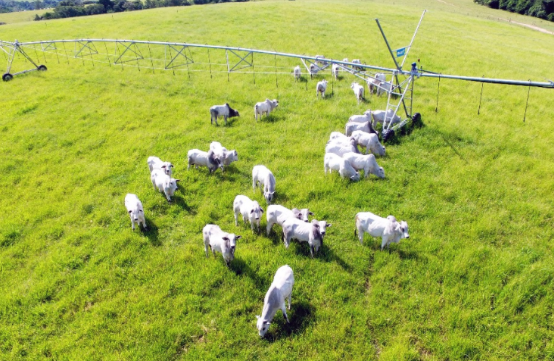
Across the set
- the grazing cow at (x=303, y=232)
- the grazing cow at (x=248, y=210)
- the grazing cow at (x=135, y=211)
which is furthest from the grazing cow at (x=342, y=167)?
the grazing cow at (x=135, y=211)

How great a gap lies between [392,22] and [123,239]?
50.0 m

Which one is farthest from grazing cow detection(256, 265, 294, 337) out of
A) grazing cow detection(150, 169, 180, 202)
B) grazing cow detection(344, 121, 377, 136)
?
grazing cow detection(344, 121, 377, 136)

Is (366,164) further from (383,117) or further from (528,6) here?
(528,6)

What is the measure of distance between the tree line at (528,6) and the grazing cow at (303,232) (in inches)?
3377

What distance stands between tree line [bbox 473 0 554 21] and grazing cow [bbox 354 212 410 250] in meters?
84.1

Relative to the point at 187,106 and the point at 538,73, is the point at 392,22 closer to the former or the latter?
the point at 538,73

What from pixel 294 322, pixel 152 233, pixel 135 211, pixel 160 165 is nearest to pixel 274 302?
pixel 294 322

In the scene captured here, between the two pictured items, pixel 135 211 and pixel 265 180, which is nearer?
pixel 135 211

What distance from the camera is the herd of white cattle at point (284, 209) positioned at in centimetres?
930

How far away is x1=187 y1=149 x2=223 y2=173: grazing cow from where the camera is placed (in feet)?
50.2

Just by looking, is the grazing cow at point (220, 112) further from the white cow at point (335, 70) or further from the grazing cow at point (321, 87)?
the white cow at point (335, 70)

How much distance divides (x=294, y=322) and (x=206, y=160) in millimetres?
8710

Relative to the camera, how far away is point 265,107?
808 inches

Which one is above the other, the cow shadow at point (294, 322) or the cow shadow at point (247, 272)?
the cow shadow at point (247, 272)
